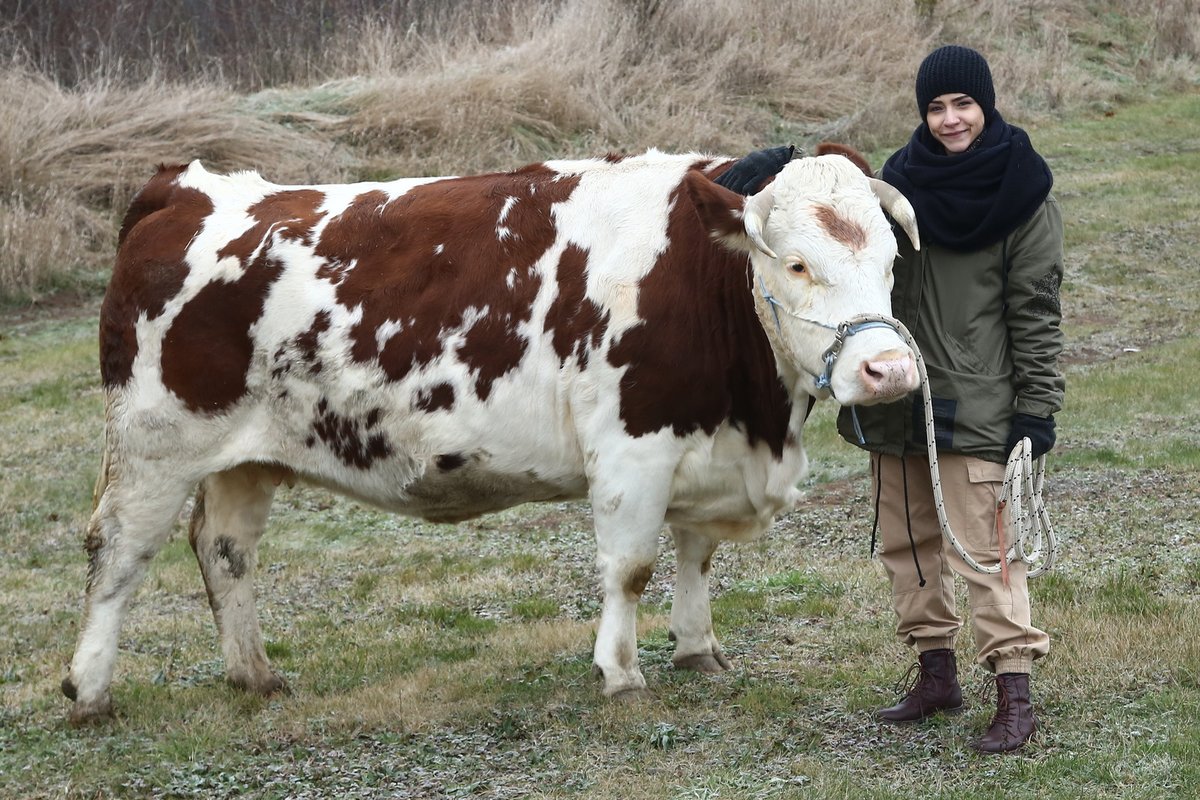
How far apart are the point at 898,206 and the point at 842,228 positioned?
0.67 ft

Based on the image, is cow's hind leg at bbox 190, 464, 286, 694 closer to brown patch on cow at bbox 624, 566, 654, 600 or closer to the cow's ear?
brown patch on cow at bbox 624, 566, 654, 600

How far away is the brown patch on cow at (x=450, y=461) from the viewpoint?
5887 mm

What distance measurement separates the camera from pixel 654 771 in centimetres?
512

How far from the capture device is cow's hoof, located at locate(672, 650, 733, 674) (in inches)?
245

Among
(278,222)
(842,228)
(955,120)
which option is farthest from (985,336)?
(278,222)

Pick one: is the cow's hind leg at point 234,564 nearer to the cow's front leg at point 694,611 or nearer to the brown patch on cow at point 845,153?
the cow's front leg at point 694,611

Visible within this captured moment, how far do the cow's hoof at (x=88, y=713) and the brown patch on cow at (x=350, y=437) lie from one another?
1434 mm

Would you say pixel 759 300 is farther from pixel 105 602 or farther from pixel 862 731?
pixel 105 602

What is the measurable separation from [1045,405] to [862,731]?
1362 millimetres

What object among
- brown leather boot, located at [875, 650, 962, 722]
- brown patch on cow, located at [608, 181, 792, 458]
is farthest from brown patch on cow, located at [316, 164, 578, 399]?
brown leather boot, located at [875, 650, 962, 722]

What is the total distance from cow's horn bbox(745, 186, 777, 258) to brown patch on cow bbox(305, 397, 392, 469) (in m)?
1.75

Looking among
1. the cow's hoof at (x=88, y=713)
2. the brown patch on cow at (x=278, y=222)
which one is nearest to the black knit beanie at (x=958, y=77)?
the brown patch on cow at (x=278, y=222)

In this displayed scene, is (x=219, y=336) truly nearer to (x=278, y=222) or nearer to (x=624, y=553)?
(x=278, y=222)

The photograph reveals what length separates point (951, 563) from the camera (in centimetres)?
512
